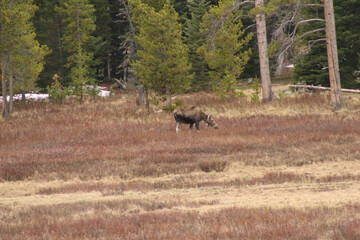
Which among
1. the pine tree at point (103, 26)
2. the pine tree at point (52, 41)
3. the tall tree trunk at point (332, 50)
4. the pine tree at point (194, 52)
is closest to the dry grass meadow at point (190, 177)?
the tall tree trunk at point (332, 50)

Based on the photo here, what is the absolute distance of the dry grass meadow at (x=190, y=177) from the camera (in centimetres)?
771

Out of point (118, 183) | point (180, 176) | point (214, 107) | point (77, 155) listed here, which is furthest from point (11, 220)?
point (214, 107)

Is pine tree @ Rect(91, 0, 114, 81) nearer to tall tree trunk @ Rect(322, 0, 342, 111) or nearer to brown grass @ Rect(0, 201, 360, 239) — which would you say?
tall tree trunk @ Rect(322, 0, 342, 111)

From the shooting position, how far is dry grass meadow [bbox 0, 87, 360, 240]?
7.71 meters

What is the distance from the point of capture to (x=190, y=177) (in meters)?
12.8

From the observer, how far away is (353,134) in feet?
57.9

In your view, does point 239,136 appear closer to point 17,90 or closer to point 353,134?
point 353,134

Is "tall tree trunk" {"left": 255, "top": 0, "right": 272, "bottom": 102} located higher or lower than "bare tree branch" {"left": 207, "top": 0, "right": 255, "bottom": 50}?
lower

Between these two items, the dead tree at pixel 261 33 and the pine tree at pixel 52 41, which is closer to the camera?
the dead tree at pixel 261 33

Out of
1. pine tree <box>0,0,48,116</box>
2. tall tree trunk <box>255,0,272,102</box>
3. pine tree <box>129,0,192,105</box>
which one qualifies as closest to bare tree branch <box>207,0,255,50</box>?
tall tree trunk <box>255,0,272,102</box>

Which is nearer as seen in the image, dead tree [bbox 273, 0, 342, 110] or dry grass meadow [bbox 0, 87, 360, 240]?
dry grass meadow [bbox 0, 87, 360, 240]

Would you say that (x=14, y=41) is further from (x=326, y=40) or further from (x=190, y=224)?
(x=190, y=224)

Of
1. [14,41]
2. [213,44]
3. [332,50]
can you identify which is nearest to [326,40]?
[332,50]

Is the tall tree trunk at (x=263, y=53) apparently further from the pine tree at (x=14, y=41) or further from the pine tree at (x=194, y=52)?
the pine tree at (x=194, y=52)
